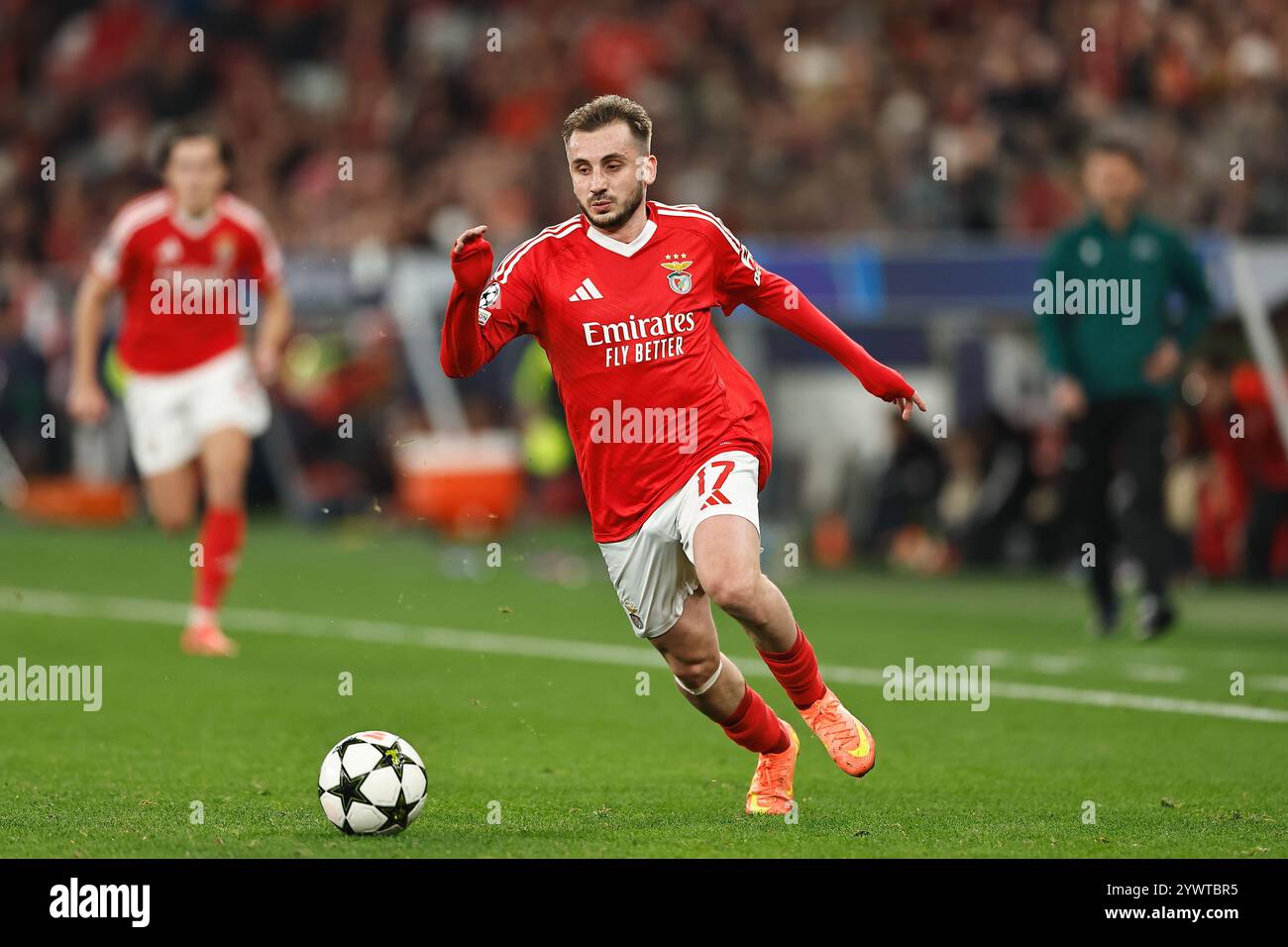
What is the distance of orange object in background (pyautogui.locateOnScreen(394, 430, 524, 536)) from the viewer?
58.7 ft

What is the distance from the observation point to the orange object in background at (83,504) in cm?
2000

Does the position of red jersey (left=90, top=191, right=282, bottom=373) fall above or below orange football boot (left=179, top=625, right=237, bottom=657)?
above

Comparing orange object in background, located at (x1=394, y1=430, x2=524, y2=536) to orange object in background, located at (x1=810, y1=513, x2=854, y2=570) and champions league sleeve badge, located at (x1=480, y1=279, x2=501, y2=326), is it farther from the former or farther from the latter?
champions league sleeve badge, located at (x1=480, y1=279, x2=501, y2=326)

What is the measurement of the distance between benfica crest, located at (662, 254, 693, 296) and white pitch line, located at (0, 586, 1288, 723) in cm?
343

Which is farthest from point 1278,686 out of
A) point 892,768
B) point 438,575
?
point 438,575

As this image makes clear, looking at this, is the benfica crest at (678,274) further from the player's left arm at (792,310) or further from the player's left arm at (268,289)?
the player's left arm at (268,289)

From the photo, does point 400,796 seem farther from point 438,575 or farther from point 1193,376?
point 1193,376

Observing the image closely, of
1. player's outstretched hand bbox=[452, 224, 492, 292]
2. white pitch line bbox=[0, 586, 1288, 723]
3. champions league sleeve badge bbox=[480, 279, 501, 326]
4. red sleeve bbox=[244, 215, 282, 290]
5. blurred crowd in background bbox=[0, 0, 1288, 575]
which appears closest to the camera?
player's outstretched hand bbox=[452, 224, 492, 292]

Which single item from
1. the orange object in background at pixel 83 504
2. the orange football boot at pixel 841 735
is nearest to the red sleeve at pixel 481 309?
the orange football boot at pixel 841 735

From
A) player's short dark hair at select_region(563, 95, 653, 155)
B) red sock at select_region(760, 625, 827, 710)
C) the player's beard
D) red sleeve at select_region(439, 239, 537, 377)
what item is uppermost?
player's short dark hair at select_region(563, 95, 653, 155)

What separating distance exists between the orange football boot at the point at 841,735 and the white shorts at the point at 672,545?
0.56m

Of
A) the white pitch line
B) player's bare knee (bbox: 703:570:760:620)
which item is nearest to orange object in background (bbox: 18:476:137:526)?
the white pitch line

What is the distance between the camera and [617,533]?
6.41 metres
